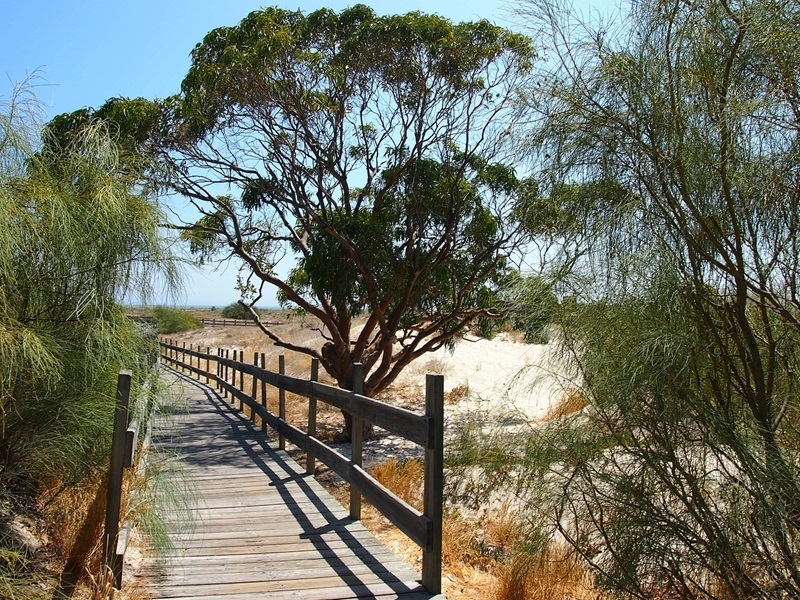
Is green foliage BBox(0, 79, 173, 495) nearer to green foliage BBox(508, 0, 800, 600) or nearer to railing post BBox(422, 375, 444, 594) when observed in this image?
railing post BBox(422, 375, 444, 594)

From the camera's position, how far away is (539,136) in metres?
3.97

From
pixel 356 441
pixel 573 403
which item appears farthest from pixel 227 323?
pixel 573 403

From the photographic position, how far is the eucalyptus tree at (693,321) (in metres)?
3.09

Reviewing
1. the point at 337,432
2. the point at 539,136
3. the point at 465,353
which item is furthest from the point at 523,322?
the point at 465,353

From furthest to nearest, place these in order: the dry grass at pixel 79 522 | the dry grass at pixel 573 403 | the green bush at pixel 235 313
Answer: the green bush at pixel 235 313 → the dry grass at pixel 79 522 → the dry grass at pixel 573 403

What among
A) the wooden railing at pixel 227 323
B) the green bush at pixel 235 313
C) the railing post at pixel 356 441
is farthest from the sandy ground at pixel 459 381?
the green bush at pixel 235 313

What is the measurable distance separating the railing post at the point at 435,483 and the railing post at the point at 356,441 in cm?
156

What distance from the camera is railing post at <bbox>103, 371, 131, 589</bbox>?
394 centimetres

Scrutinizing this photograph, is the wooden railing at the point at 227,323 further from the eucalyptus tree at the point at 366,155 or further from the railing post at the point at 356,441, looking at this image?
the railing post at the point at 356,441

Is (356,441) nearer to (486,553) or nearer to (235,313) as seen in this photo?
(486,553)

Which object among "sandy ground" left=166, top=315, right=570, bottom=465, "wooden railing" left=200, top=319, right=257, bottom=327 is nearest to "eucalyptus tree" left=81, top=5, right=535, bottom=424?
"sandy ground" left=166, top=315, right=570, bottom=465

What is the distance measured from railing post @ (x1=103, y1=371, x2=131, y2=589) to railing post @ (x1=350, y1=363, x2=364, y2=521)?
212cm

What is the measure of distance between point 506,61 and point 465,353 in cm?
1367

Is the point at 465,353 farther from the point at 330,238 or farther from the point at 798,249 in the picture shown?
the point at 798,249
